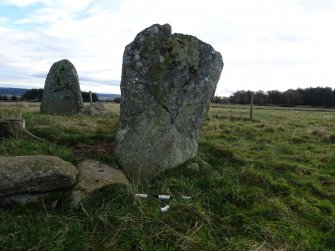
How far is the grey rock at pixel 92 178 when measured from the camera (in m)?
6.90

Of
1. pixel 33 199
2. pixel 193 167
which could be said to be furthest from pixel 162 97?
pixel 33 199

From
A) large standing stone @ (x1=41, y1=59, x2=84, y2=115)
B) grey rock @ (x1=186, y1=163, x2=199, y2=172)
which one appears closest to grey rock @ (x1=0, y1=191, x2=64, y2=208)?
grey rock @ (x1=186, y1=163, x2=199, y2=172)

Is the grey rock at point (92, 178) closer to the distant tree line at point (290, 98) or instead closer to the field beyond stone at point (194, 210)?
the field beyond stone at point (194, 210)

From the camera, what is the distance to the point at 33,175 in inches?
257

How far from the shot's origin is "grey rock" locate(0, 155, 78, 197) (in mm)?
6391

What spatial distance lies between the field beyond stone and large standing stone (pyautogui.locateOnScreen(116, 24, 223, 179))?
0.43m

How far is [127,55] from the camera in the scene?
873cm

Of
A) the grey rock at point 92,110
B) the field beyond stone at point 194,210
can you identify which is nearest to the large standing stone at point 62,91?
the grey rock at point 92,110

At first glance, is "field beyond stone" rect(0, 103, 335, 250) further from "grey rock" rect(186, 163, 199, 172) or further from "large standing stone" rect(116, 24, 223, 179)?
"large standing stone" rect(116, 24, 223, 179)

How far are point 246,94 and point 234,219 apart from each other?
66362mm

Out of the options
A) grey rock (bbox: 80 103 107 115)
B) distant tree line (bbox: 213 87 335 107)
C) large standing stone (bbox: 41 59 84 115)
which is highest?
large standing stone (bbox: 41 59 84 115)

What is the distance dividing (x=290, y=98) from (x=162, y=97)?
66798 mm

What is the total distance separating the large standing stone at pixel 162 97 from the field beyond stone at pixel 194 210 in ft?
1.41

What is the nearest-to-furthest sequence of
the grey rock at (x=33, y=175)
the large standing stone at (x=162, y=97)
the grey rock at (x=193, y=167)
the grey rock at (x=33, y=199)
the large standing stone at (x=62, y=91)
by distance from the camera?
the grey rock at (x=33, y=175) → the grey rock at (x=33, y=199) → the large standing stone at (x=162, y=97) → the grey rock at (x=193, y=167) → the large standing stone at (x=62, y=91)
